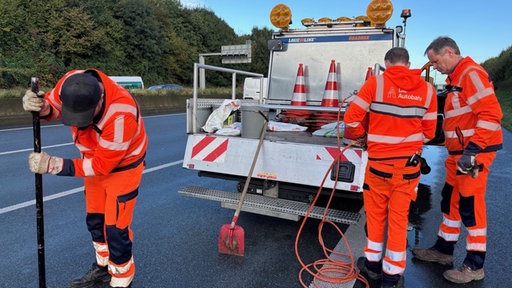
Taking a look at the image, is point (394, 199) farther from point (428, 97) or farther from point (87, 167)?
point (87, 167)

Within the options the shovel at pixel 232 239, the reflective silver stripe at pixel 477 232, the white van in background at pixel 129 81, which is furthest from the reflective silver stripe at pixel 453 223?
the white van in background at pixel 129 81

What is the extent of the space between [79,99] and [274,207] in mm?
2274

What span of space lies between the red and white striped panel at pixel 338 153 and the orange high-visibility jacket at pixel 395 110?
71 cm

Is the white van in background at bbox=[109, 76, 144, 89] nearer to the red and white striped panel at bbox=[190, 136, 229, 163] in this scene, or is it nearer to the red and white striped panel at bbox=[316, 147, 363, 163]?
the red and white striped panel at bbox=[190, 136, 229, 163]

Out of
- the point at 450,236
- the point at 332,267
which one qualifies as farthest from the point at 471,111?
the point at 332,267

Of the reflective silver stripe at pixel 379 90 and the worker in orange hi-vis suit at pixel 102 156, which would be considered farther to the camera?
the reflective silver stripe at pixel 379 90

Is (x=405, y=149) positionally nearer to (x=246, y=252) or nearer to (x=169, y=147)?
(x=246, y=252)

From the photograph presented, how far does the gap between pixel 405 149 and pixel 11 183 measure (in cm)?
558

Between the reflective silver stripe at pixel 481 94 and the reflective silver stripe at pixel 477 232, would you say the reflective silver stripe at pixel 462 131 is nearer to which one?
the reflective silver stripe at pixel 481 94

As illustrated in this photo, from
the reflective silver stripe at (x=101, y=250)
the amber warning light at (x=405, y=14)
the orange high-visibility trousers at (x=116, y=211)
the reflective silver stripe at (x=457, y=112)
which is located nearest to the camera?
the orange high-visibility trousers at (x=116, y=211)

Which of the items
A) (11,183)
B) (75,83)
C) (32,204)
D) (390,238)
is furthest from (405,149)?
(11,183)

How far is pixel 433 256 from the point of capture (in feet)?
12.4

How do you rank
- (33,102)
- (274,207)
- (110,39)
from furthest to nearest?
(110,39) < (274,207) < (33,102)

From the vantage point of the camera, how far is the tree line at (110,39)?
28438mm
